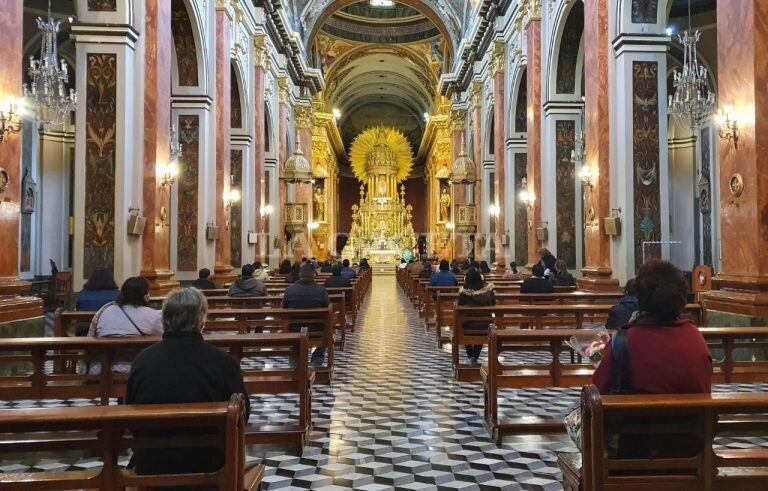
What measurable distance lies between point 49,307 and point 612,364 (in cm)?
1326

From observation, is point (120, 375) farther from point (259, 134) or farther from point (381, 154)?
point (381, 154)

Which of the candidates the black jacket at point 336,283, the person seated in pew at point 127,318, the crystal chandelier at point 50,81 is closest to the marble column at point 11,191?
the crystal chandelier at point 50,81

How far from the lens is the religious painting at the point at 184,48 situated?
464 inches

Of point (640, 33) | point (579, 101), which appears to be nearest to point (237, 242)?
point (579, 101)

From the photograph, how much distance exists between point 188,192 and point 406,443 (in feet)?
29.2

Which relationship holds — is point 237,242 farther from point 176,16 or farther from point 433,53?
point 433,53

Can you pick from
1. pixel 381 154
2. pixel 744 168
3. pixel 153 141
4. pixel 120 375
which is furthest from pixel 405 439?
pixel 381 154

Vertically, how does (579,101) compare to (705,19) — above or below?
below

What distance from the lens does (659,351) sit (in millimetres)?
2555

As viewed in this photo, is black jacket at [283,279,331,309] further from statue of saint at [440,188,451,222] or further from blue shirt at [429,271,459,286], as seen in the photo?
statue of saint at [440,188,451,222]

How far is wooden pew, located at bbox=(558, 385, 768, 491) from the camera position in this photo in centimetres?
237

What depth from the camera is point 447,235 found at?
29.8 m

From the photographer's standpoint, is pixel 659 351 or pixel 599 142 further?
pixel 599 142

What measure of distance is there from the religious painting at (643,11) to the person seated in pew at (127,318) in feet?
26.4
